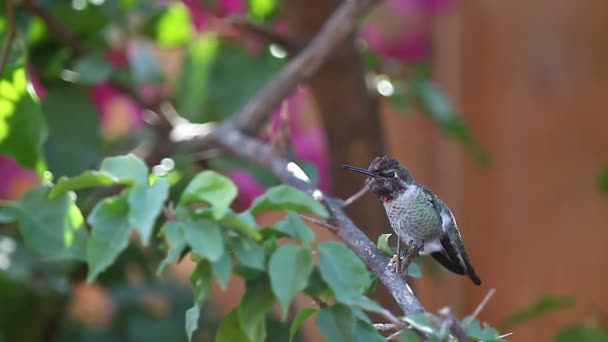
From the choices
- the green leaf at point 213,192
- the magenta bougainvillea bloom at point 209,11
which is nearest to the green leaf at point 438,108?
the magenta bougainvillea bloom at point 209,11

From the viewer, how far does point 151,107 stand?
1.47m

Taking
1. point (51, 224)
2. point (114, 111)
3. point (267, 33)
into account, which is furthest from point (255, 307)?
point (114, 111)

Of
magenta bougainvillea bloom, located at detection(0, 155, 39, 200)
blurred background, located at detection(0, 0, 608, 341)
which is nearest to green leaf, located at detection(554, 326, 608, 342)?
blurred background, located at detection(0, 0, 608, 341)

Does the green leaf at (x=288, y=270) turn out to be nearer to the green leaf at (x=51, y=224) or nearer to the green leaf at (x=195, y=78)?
the green leaf at (x=51, y=224)

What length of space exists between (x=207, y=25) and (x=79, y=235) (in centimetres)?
106

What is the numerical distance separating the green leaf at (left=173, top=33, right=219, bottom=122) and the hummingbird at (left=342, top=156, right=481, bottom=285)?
0.82 metres

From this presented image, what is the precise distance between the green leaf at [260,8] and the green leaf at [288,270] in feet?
3.04

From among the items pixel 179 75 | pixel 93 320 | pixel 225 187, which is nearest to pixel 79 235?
pixel 225 187

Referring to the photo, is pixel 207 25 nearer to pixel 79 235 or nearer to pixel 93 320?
pixel 93 320

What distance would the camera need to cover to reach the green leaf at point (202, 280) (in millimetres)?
590

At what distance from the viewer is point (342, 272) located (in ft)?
1.90

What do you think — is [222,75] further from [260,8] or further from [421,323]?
[421,323]

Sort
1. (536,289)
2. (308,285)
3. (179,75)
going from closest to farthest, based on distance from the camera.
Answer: (308,285)
(179,75)
(536,289)

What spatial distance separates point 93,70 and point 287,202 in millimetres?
719
